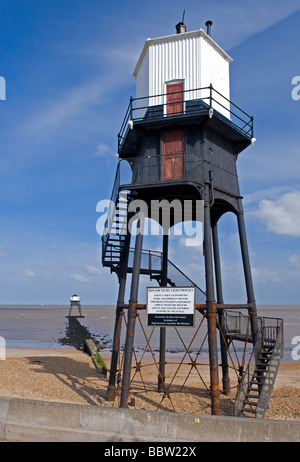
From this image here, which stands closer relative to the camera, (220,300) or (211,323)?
(211,323)

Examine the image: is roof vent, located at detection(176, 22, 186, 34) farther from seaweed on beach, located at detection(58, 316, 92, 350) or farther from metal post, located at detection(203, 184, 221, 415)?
seaweed on beach, located at detection(58, 316, 92, 350)

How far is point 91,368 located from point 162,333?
779 centimetres

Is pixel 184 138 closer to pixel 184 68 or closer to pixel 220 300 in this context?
pixel 184 68

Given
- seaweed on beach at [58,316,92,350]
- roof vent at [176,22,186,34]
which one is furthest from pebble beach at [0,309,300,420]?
seaweed on beach at [58,316,92,350]

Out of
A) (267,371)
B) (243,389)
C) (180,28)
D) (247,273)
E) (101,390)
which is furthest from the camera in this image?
(101,390)

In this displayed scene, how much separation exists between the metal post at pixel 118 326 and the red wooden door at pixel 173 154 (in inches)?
131

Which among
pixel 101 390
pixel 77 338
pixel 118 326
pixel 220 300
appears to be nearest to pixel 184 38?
pixel 220 300

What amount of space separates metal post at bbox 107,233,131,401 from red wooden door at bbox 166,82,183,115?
4.92 m

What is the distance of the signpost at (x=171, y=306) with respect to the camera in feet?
41.0

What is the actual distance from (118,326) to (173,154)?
6645 millimetres

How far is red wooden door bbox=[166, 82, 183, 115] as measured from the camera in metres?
14.1

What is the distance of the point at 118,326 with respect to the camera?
603 inches

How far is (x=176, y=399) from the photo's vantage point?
49.3ft
